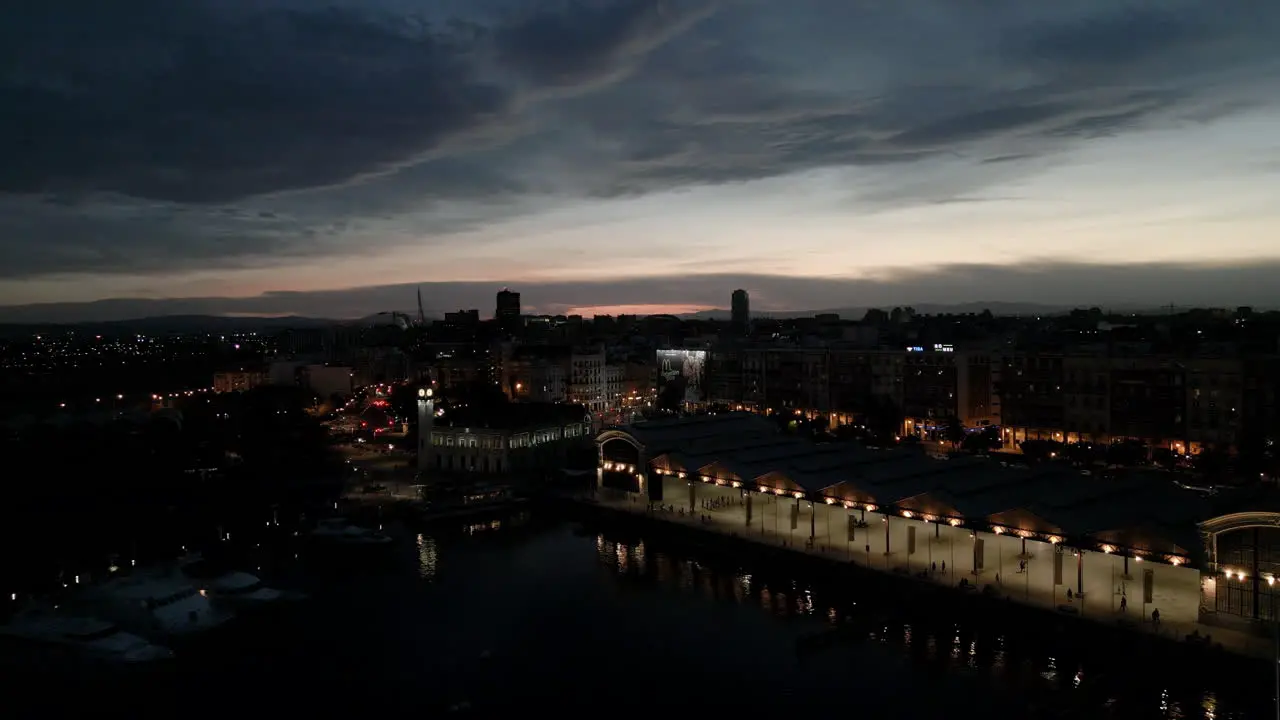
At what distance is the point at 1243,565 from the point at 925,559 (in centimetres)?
525

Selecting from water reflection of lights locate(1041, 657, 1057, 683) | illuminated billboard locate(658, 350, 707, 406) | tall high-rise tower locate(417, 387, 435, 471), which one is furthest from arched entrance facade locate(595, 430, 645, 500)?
illuminated billboard locate(658, 350, 707, 406)

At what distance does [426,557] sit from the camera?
19641 millimetres

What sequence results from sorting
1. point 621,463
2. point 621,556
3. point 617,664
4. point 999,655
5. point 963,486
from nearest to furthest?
point 999,655
point 617,664
point 963,486
point 621,556
point 621,463

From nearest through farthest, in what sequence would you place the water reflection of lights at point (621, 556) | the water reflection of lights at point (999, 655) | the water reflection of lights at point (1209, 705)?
the water reflection of lights at point (1209, 705) < the water reflection of lights at point (999, 655) < the water reflection of lights at point (621, 556)

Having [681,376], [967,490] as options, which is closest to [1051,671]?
[967,490]

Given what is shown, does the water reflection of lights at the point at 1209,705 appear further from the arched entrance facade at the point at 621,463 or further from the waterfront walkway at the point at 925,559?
the arched entrance facade at the point at 621,463

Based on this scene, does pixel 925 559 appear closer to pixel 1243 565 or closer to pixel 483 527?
pixel 1243 565

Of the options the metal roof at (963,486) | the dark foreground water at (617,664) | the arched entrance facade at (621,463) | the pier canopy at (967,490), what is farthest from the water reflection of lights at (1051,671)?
the arched entrance facade at (621,463)

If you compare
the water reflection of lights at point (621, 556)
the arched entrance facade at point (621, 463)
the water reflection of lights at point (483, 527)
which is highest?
the arched entrance facade at point (621, 463)

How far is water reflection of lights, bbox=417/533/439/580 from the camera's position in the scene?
18.4 meters

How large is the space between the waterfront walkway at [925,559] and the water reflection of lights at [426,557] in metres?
4.29

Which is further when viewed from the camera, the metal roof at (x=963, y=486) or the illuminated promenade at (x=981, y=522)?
the metal roof at (x=963, y=486)

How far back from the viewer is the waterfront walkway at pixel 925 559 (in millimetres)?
12195

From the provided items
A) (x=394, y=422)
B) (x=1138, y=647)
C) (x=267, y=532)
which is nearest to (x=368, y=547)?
(x=267, y=532)
